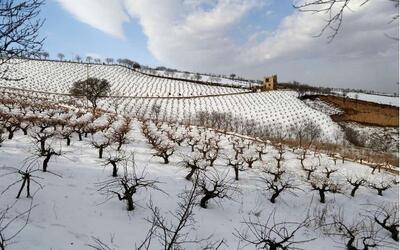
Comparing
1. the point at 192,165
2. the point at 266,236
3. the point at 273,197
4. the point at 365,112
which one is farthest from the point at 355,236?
the point at 365,112

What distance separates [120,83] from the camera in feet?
366

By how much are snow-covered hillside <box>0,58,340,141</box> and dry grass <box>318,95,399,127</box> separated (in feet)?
34.8

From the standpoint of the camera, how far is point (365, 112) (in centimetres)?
9756

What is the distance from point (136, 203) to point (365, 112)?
99.5 m

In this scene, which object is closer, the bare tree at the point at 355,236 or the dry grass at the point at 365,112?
the bare tree at the point at 355,236

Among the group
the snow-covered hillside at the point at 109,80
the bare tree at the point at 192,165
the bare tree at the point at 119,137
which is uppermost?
the snow-covered hillside at the point at 109,80

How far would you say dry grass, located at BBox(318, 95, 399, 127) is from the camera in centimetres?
8709

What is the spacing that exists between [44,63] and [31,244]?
445 ft

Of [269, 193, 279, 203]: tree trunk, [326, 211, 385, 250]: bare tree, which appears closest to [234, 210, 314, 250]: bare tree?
[326, 211, 385, 250]: bare tree

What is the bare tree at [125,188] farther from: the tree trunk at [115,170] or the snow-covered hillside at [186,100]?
the snow-covered hillside at [186,100]

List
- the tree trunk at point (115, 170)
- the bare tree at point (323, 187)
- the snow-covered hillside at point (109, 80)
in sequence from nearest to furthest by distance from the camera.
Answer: the tree trunk at point (115, 170), the bare tree at point (323, 187), the snow-covered hillside at point (109, 80)

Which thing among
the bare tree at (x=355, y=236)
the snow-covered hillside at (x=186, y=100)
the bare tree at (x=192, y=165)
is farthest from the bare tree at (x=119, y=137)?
the snow-covered hillside at (x=186, y=100)

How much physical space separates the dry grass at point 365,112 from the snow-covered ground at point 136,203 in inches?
2783

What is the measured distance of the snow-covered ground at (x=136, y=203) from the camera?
32.5 feet
